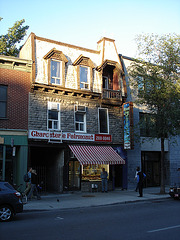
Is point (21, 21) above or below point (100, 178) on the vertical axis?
above

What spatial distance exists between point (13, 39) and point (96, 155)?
57.2 feet

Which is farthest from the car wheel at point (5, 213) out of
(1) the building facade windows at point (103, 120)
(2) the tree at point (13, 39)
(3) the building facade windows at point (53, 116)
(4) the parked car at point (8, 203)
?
(2) the tree at point (13, 39)

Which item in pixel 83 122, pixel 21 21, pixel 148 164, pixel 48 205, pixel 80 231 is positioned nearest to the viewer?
pixel 80 231

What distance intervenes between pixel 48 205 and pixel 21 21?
72.7 feet

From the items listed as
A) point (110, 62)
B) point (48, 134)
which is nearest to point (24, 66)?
point (48, 134)

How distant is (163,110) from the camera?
18031mm

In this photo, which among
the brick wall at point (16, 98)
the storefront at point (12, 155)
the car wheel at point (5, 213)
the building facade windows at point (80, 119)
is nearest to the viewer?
the car wheel at point (5, 213)

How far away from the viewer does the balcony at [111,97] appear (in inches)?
818

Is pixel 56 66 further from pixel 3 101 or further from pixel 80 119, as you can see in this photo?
pixel 3 101

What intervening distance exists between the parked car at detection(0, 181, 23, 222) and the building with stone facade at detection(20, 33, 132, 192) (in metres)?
7.60

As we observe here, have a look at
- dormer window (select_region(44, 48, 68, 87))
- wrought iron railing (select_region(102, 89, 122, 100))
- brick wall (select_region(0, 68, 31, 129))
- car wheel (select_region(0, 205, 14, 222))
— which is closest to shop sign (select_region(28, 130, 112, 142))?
brick wall (select_region(0, 68, 31, 129))

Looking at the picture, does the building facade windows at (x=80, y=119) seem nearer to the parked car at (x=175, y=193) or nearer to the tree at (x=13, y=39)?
the parked car at (x=175, y=193)

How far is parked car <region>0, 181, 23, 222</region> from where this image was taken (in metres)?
9.67

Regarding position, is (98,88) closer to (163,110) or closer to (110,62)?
(110,62)
